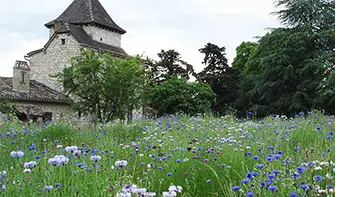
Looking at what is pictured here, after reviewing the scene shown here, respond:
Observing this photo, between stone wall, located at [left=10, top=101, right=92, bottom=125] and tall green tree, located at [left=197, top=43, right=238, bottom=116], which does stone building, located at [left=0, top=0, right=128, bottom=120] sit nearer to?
stone wall, located at [left=10, top=101, right=92, bottom=125]

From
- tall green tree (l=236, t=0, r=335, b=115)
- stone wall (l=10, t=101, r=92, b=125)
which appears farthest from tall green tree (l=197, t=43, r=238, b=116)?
stone wall (l=10, t=101, r=92, b=125)

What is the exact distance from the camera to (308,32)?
23.7m

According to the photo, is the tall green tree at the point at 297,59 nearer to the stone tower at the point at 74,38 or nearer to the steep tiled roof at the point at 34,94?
the stone tower at the point at 74,38

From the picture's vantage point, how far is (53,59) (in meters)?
29.6

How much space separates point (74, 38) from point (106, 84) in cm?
734

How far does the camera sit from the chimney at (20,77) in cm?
2548

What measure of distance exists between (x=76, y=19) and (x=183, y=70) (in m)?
11.0

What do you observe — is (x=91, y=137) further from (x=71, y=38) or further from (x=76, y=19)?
(x=76, y=19)

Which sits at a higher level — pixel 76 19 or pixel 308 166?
pixel 76 19

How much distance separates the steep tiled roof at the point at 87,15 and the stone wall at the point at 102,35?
36 cm

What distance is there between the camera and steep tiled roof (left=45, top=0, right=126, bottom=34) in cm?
3119

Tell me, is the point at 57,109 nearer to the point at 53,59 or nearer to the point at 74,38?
the point at 53,59

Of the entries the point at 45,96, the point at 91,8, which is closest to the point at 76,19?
the point at 91,8

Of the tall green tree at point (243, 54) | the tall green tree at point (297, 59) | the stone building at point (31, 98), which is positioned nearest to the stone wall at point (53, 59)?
the stone building at point (31, 98)
